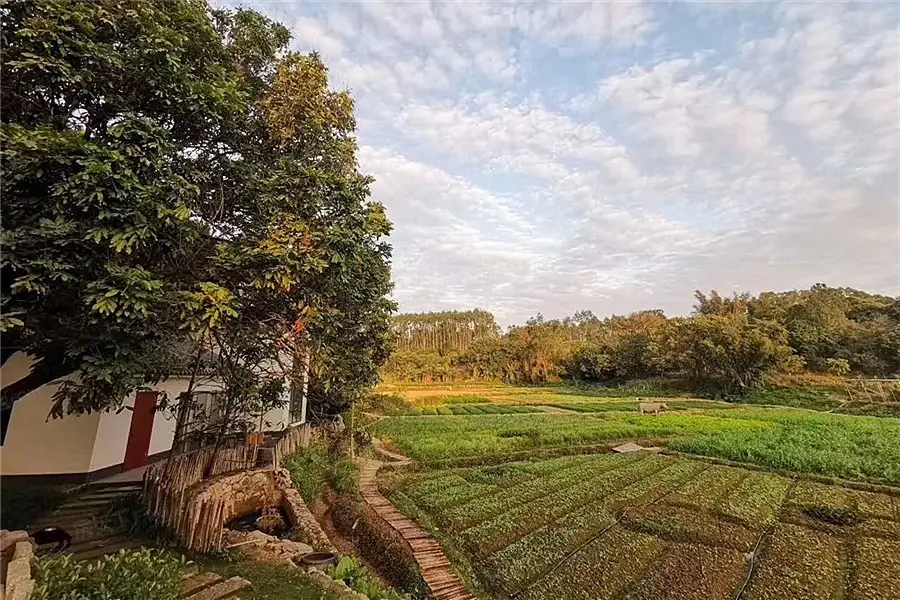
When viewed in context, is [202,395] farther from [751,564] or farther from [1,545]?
[751,564]

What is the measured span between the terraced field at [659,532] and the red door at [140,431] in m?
6.14

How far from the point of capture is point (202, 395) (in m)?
13.5

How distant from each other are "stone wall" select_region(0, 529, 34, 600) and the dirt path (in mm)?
4831

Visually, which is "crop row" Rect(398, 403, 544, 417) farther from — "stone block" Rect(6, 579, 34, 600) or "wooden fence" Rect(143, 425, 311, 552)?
"stone block" Rect(6, 579, 34, 600)

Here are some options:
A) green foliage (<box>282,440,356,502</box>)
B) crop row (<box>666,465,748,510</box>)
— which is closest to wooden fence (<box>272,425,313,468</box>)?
green foliage (<box>282,440,356,502</box>)

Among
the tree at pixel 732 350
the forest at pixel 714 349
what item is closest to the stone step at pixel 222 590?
the forest at pixel 714 349

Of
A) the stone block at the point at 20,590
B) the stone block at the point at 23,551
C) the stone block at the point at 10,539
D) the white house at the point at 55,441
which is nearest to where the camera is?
the stone block at the point at 20,590

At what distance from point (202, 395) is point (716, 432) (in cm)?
1962

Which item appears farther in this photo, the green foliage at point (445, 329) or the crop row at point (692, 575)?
the green foliage at point (445, 329)

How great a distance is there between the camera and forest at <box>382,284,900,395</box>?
31.3 m

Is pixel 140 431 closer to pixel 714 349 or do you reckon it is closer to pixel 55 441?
pixel 55 441

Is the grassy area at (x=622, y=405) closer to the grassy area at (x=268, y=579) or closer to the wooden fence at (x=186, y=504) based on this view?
the wooden fence at (x=186, y=504)

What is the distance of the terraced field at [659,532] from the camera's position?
21.1ft

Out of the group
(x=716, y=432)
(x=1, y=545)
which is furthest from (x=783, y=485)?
(x=1, y=545)
